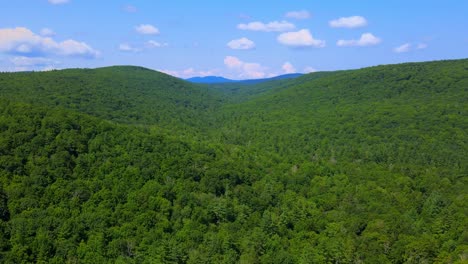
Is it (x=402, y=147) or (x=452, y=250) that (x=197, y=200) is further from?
(x=402, y=147)

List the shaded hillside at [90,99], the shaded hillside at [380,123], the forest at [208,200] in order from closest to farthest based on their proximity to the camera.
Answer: the forest at [208,200]
the shaded hillside at [380,123]
the shaded hillside at [90,99]

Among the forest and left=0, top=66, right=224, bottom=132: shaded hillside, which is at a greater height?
left=0, top=66, right=224, bottom=132: shaded hillside

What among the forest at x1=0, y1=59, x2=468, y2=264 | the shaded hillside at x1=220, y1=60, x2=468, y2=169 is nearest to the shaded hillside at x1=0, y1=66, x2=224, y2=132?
the shaded hillside at x1=220, y1=60, x2=468, y2=169

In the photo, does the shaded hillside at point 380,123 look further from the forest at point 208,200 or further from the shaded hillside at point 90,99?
the shaded hillside at point 90,99

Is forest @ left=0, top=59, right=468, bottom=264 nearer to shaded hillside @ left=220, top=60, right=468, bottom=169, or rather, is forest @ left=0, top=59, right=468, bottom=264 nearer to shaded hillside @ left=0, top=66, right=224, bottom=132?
shaded hillside @ left=220, top=60, right=468, bottom=169

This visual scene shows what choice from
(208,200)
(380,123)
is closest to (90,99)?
(208,200)

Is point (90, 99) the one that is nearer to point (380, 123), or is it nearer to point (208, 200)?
point (208, 200)

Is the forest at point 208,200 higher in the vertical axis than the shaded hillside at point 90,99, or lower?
lower

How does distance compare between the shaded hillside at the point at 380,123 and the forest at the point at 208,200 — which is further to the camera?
the shaded hillside at the point at 380,123

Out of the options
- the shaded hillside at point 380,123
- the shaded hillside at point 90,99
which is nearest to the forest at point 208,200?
the shaded hillside at point 380,123

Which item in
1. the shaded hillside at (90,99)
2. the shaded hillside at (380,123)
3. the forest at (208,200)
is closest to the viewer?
the forest at (208,200)

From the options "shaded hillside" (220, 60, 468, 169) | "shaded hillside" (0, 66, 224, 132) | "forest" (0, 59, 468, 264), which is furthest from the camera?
"shaded hillside" (0, 66, 224, 132)
